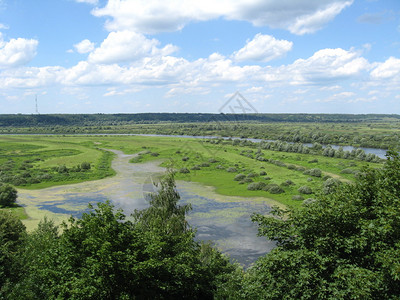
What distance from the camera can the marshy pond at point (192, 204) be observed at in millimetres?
35656

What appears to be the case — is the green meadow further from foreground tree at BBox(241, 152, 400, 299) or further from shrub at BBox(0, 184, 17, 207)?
foreground tree at BBox(241, 152, 400, 299)

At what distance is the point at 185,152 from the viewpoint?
110 metres

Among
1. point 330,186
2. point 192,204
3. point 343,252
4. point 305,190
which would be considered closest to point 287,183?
point 305,190

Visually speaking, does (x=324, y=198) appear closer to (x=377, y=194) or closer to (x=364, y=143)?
(x=377, y=194)

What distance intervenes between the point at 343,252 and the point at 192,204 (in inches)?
1404

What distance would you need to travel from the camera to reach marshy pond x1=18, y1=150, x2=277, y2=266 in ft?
117

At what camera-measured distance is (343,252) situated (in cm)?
1594

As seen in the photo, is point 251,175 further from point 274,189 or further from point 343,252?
point 343,252

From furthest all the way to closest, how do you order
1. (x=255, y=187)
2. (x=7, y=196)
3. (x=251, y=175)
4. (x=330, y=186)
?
(x=251, y=175) → (x=255, y=187) → (x=330, y=186) → (x=7, y=196)

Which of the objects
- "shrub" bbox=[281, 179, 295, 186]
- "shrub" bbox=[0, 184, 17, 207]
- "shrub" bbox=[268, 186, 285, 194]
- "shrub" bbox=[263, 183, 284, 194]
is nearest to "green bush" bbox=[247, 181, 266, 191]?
"shrub" bbox=[263, 183, 284, 194]

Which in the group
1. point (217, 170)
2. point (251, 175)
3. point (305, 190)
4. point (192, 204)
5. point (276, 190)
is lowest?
point (192, 204)

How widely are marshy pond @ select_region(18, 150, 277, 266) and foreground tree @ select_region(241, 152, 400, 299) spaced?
52.1 feet

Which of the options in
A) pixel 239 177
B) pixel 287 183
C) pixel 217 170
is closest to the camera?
pixel 287 183

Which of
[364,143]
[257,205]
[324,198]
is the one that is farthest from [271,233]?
[364,143]
